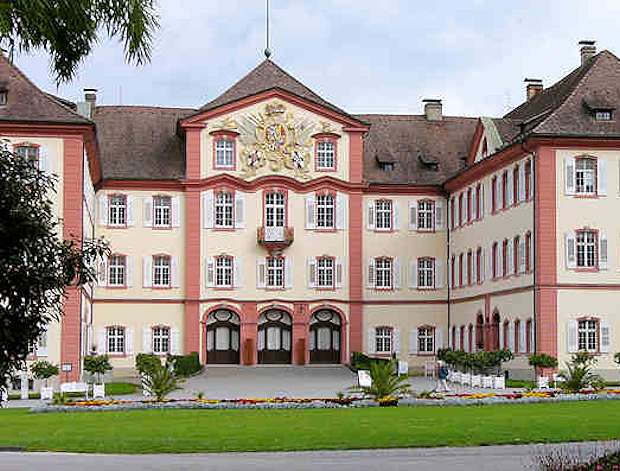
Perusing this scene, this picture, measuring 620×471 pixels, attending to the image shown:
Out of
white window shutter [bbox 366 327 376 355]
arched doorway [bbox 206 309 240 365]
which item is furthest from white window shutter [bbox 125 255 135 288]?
white window shutter [bbox 366 327 376 355]

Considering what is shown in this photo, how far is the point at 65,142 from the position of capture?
168 ft

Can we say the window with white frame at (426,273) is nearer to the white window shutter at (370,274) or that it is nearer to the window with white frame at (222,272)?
the white window shutter at (370,274)

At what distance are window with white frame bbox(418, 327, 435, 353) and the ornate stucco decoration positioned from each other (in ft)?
31.5

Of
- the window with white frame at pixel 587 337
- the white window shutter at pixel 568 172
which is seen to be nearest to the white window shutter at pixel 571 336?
the window with white frame at pixel 587 337

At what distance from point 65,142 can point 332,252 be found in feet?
59.3

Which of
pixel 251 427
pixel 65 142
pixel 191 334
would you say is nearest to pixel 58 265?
pixel 251 427

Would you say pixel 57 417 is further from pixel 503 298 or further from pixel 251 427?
pixel 503 298

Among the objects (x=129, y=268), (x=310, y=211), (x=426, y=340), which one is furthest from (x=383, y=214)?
(x=129, y=268)

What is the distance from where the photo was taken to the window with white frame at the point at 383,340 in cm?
6638

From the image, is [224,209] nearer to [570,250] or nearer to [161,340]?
[161,340]

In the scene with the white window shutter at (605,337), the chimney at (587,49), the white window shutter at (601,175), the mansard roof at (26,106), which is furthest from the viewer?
the chimney at (587,49)

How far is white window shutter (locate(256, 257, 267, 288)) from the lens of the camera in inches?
2554

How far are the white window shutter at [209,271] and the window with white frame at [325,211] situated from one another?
208 inches

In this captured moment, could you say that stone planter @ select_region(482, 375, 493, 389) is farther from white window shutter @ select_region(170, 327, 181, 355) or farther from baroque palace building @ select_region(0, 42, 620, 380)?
white window shutter @ select_region(170, 327, 181, 355)
